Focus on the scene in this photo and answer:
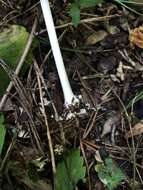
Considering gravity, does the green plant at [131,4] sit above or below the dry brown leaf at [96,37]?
above

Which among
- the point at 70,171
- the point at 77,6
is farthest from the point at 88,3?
the point at 70,171

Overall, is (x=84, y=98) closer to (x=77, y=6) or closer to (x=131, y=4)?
(x=77, y=6)

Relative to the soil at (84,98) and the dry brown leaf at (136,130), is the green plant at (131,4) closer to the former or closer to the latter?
the soil at (84,98)

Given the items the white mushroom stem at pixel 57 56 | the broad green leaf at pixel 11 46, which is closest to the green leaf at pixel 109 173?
the white mushroom stem at pixel 57 56

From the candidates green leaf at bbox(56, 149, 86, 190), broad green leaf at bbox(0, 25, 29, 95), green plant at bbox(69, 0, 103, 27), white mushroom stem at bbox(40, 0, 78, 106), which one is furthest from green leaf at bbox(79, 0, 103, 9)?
green leaf at bbox(56, 149, 86, 190)

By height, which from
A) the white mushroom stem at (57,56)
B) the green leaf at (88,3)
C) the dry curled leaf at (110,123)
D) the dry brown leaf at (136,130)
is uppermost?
the green leaf at (88,3)

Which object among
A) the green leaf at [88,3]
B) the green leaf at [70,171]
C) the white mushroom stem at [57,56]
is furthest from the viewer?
the green leaf at [88,3]

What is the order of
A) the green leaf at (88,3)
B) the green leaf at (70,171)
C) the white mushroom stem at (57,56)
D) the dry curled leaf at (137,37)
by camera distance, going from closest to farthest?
the green leaf at (70,171), the white mushroom stem at (57,56), the green leaf at (88,3), the dry curled leaf at (137,37)
